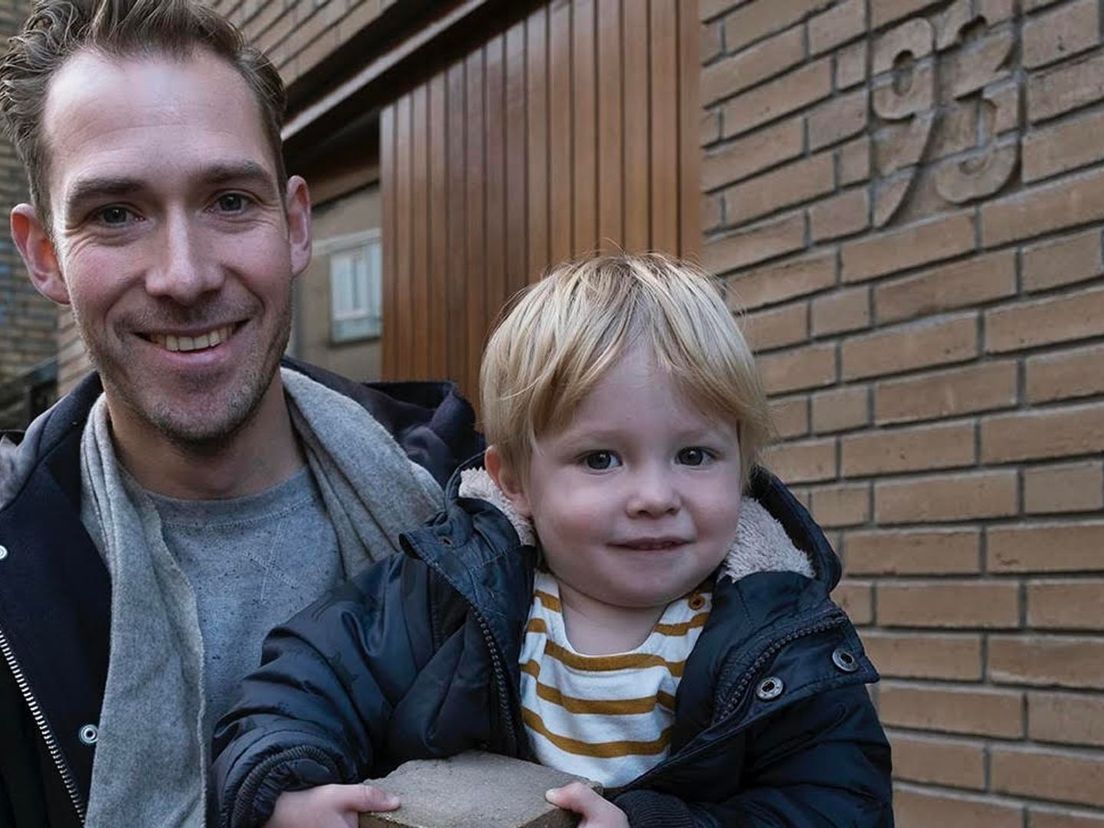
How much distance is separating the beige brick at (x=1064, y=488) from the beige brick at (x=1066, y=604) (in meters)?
0.14

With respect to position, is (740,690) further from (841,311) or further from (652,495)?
(841,311)

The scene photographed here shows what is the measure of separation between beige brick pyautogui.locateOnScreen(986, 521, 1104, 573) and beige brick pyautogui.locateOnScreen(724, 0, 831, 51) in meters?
1.27

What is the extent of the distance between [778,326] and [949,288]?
0.49 m

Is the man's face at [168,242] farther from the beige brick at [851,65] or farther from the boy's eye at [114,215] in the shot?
the beige brick at [851,65]

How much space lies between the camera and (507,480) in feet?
6.30

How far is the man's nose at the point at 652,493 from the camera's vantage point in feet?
5.59

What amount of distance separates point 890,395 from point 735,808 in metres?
1.65

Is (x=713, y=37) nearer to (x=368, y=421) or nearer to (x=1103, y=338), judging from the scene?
(x=1103, y=338)

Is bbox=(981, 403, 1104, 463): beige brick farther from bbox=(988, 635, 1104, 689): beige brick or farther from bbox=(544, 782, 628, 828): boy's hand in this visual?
bbox=(544, 782, 628, 828): boy's hand

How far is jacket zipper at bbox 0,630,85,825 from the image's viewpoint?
1877 millimetres

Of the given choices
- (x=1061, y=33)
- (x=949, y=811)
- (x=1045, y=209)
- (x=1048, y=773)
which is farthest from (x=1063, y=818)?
(x=1061, y=33)

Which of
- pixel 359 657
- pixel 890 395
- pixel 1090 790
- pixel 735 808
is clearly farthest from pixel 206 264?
pixel 1090 790

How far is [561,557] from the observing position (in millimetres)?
1811

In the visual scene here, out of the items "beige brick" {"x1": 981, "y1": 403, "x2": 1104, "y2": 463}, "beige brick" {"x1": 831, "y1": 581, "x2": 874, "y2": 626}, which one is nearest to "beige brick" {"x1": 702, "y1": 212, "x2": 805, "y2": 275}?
"beige brick" {"x1": 981, "y1": 403, "x2": 1104, "y2": 463}
